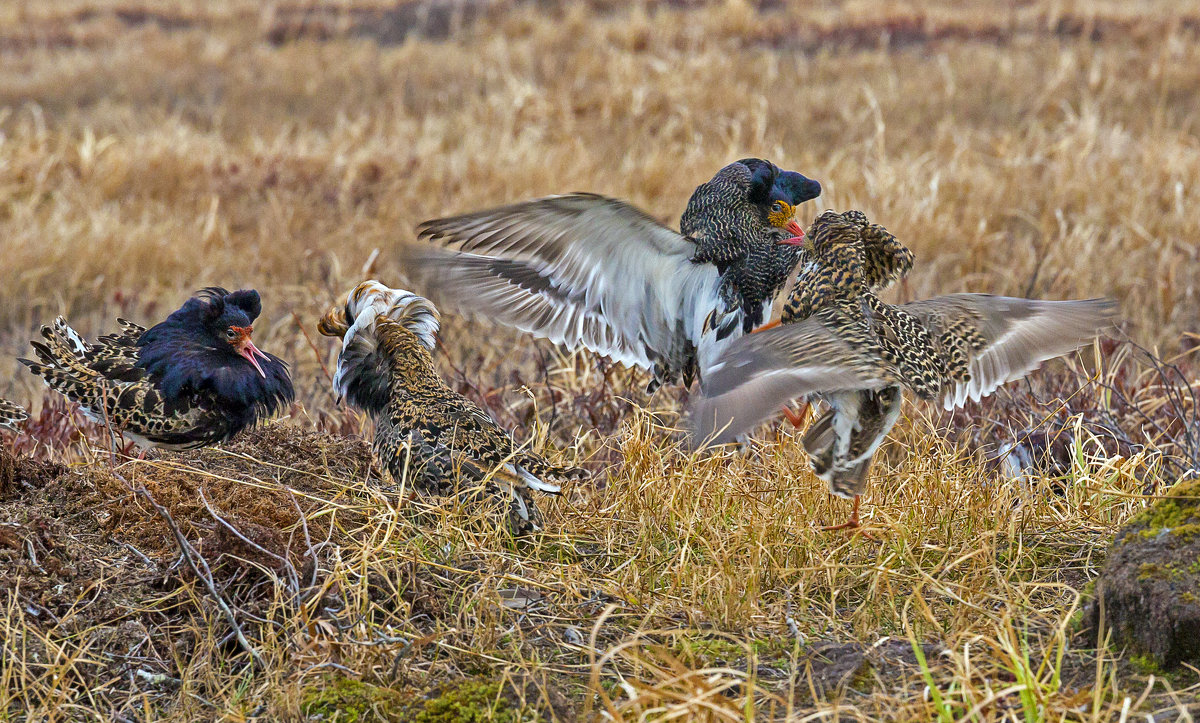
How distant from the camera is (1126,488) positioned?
3.75 m

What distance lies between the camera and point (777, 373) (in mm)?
3010

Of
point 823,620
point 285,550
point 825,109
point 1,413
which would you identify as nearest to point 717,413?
point 823,620

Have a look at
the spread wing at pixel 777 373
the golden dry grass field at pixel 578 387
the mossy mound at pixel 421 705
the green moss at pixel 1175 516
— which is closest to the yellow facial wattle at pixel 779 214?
the golden dry grass field at pixel 578 387

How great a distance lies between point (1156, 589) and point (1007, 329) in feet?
4.09

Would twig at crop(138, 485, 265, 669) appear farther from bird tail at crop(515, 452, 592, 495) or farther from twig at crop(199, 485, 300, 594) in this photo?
bird tail at crop(515, 452, 592, 495)

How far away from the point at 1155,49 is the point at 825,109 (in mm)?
4243

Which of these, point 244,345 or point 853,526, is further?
point 244,345

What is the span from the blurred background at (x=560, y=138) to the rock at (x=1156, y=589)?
3465 millimetres

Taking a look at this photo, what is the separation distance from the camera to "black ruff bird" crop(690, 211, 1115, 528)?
9.80ft

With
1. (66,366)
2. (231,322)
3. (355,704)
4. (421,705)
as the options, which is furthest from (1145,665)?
(66,366)

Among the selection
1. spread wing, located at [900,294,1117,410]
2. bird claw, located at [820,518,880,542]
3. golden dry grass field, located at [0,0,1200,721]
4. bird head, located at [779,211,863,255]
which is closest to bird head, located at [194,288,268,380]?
golden dry grass field, located at [0,0,1200,721]

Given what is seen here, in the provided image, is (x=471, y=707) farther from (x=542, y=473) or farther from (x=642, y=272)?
(x=642, y=272)

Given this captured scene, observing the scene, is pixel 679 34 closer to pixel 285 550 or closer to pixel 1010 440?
pixel 1010 440

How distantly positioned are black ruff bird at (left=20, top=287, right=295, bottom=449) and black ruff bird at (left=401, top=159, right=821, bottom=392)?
0.65 meters
